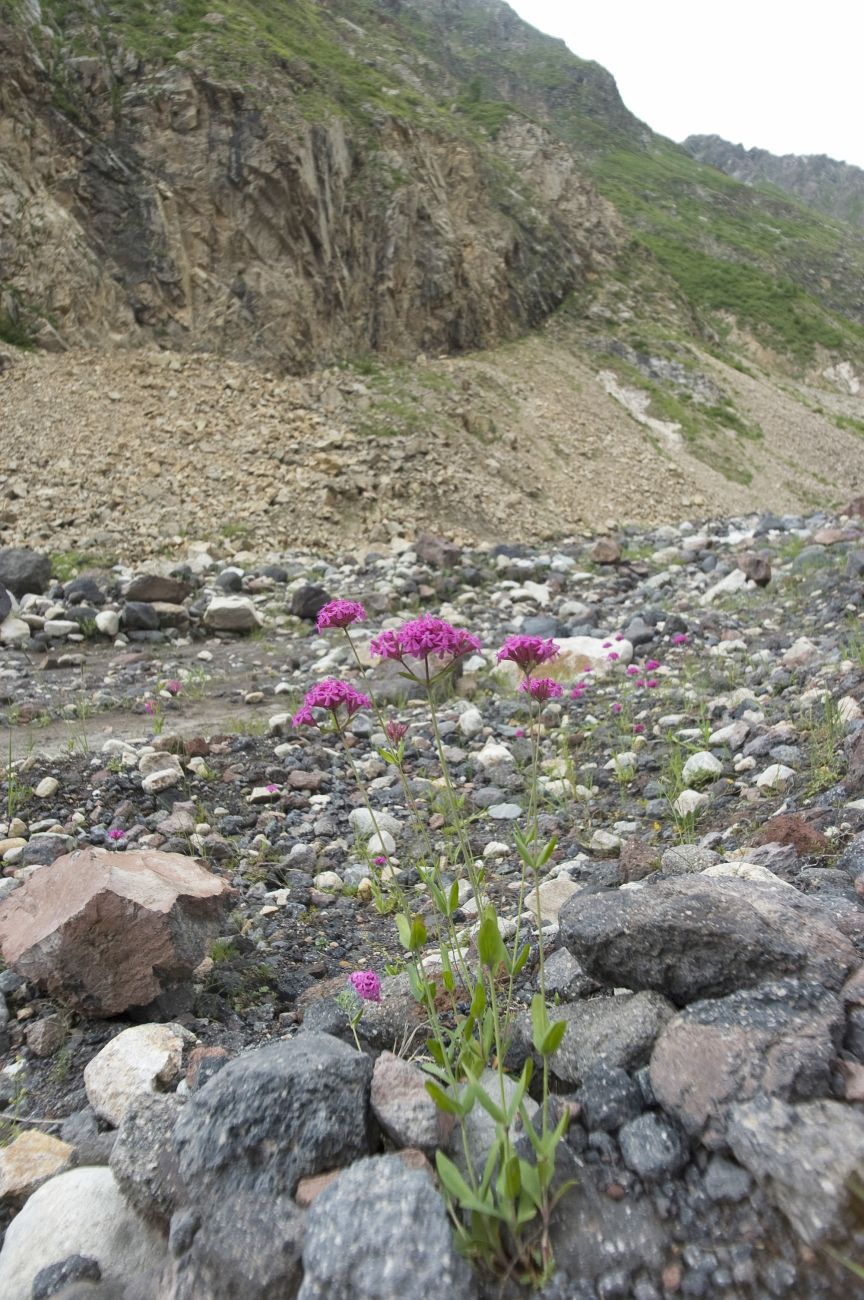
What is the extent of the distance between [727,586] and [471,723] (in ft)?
17.6

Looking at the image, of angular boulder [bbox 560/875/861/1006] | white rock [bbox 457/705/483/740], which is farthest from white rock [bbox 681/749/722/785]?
angular boulder [bbox 560/875/861/1006]

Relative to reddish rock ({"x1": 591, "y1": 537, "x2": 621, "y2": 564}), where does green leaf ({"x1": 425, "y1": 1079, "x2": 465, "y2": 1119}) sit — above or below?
above

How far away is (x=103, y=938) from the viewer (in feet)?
10.2

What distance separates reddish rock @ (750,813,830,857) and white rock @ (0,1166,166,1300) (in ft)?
9.28

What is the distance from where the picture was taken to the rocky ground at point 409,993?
1.76m

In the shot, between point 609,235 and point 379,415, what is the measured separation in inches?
910

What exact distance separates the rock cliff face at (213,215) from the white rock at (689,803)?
1844cm

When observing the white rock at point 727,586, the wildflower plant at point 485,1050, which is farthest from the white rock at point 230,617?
the wildflower plant at point 485,1050

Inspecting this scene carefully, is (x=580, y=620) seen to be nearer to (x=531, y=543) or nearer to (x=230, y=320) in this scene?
(x=531, y=543)

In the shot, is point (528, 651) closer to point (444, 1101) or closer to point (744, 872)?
point (744, 872)

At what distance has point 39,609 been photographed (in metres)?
11.2

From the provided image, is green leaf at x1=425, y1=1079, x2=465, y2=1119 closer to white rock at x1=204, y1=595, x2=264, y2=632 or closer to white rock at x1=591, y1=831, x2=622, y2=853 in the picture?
white rock at x1=591, y1=831, x2=622, y2=853

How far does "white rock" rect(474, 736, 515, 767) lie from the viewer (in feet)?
21.2

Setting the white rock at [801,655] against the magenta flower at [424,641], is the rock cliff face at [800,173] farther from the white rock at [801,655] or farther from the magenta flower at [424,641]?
the magenta flower at [424,641]
